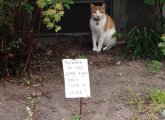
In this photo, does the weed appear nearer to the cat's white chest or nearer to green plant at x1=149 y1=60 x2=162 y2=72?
green plant at x1=149 y1=60 x2=162 y2=72

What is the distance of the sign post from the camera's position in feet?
16.8

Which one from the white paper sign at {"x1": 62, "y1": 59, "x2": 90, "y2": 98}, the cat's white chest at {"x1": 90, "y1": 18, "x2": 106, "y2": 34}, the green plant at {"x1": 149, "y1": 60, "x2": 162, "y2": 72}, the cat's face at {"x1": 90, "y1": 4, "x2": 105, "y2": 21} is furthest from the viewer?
the cat's white chest at {"x1": 90, "y1": 18, "x2": 106, "y2": 34}

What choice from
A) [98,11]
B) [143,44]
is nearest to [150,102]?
[143,44]

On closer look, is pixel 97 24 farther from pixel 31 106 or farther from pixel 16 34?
pixel 31 106

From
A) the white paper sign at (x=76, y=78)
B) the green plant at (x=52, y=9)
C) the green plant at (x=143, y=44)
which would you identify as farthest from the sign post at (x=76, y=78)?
the green plant at (x=143, y=44)

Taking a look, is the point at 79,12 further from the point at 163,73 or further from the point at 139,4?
the point at 163,73

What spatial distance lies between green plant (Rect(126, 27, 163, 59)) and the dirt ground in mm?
184

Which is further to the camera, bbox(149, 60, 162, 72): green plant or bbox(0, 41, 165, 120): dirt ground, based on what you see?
bbox(149, 60, 162, 72): green plant

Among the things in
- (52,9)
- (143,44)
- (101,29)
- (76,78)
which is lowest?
(143,44)

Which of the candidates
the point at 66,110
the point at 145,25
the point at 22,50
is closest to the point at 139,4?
the point at 145,25

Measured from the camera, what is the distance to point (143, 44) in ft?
24.7

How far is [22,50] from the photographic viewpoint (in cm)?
662

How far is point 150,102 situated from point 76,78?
1.20 m

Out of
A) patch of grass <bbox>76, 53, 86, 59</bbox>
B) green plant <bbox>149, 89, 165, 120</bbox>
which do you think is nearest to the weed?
green plant <bbox>149, 89, 165, 120</bbox>
